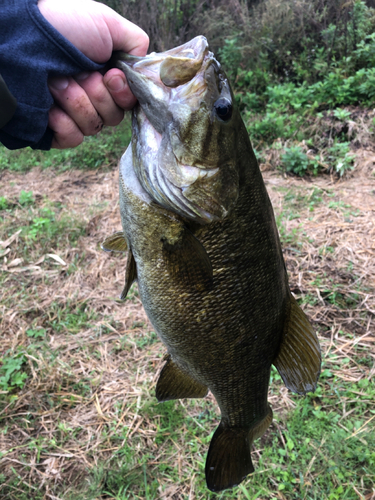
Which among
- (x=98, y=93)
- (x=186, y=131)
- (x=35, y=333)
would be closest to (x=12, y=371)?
(x=35, y=333)

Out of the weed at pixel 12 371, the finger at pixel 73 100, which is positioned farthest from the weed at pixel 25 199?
the finger at pixel 73 100

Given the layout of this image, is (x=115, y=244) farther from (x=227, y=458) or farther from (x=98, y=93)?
(x=227, y=458)

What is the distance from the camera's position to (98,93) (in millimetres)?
1271

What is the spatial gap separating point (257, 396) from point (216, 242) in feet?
2.59

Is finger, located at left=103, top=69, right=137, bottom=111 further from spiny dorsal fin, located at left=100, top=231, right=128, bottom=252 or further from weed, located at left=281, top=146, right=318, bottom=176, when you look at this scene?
weed, located at left=281, top=146, right=318, bottom=176

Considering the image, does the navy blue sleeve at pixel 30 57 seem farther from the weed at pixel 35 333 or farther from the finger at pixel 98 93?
the weed at pixel 35 333

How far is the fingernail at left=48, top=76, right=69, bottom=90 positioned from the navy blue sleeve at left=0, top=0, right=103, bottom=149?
2.5 inches

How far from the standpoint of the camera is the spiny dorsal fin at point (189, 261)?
120 centimetres

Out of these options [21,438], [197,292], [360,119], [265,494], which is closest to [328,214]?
[360,119]

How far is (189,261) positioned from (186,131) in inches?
17.2

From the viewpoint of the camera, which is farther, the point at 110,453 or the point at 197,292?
the point at 110,453

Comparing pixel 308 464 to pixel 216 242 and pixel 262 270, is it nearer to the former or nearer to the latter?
pixel 262 270

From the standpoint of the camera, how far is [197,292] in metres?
1.30

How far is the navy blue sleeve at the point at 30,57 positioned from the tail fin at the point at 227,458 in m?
1.57
